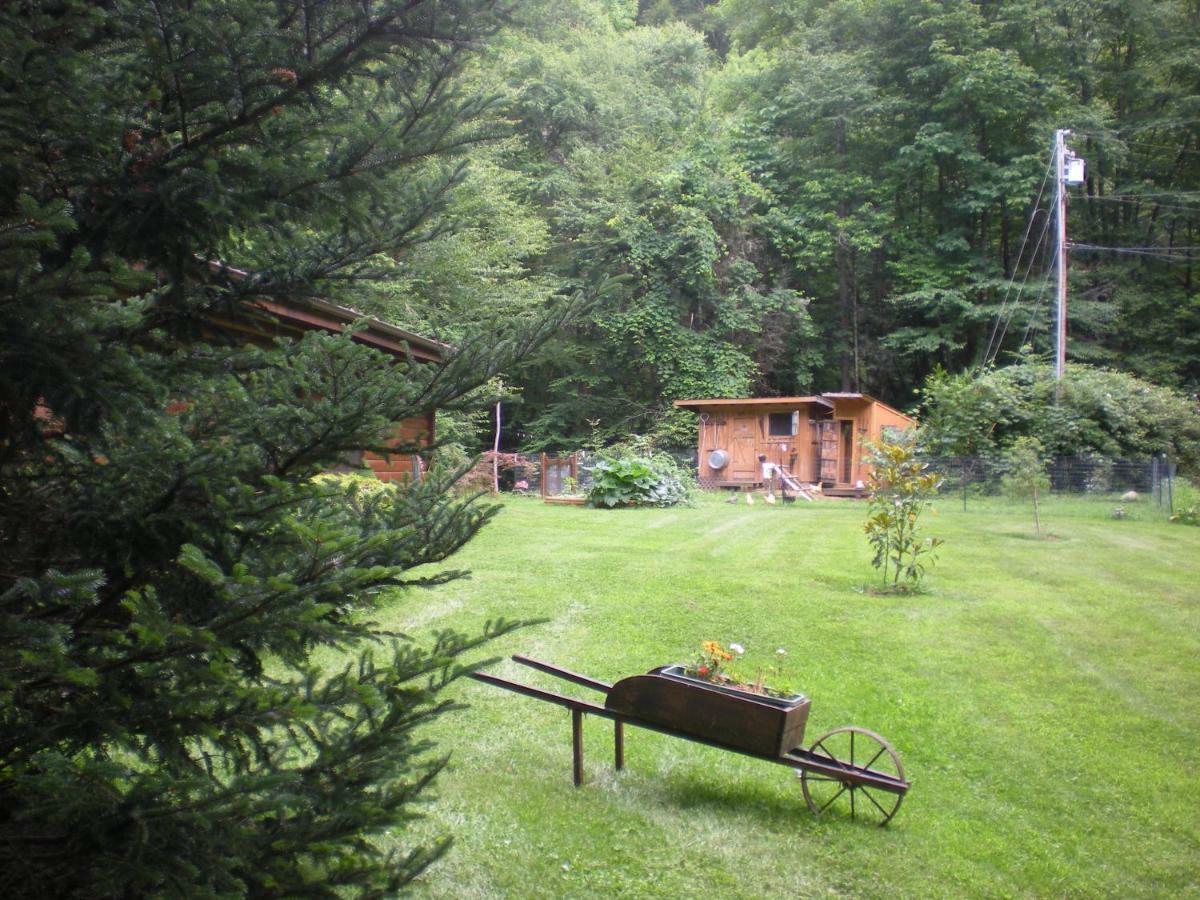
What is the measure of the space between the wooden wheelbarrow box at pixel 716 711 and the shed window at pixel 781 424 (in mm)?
20223

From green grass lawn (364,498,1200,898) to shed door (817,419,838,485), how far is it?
12.8 m

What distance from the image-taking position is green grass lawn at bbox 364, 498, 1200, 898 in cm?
427

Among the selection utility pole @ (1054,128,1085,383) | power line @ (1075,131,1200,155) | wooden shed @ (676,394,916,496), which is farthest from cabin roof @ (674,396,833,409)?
power line @ (1075,131,1200,155)

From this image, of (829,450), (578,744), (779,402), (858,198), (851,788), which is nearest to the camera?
(851,788)

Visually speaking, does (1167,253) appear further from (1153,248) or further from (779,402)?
(779,402)

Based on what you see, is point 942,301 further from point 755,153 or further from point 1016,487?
point 1016,487

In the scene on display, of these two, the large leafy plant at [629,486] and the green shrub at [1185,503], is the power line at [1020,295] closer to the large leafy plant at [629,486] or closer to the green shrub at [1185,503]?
the green shrub at [1185,503]

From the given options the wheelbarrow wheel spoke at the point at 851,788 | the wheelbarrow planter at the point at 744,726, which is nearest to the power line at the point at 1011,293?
the wheelbarrow wheel spoke at the point at 851,788

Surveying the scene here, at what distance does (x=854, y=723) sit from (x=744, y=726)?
1.87 m

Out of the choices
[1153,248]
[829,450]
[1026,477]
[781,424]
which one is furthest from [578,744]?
[1153,248]

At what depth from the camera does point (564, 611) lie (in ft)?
28.5

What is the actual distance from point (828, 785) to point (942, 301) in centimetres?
2866

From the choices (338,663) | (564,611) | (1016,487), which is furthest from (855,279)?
(338,663)

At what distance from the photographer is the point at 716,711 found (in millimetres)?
4664
